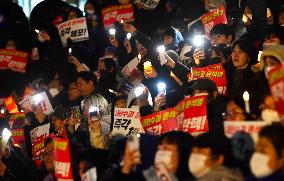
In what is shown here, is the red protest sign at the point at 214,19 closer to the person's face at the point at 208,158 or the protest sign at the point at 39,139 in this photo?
the protest sign at the point at 39,139

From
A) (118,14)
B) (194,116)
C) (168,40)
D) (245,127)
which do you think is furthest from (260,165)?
(118,14)

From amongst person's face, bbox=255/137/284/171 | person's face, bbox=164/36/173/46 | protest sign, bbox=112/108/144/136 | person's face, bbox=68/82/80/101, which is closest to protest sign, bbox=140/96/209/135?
protest sign, bbox=112/108/144/136

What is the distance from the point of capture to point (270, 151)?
5.60 meters

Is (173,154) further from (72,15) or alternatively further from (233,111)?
(72,15)

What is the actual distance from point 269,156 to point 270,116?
0.62m

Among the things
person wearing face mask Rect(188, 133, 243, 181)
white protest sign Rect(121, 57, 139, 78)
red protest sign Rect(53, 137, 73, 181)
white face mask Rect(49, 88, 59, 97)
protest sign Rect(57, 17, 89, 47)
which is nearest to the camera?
person wearing face mask Rect(188, 133, 243, 181)

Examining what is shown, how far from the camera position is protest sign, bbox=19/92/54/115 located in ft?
36.3

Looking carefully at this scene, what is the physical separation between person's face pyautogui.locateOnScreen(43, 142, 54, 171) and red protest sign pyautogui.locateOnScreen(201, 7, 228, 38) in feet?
11.9

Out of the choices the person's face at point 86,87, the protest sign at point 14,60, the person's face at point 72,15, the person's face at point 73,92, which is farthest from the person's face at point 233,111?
the person's face at point 72,15

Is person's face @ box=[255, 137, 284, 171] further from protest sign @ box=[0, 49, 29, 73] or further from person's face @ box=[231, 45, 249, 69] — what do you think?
protest sign @ box=[0, 49, 29, 73]

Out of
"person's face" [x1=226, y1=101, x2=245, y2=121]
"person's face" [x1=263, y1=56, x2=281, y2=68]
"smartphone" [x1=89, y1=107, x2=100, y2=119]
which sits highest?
"person's face" [x1=263, y1=56, x2=281, y2=68]

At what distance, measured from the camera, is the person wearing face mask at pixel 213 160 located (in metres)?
6.05

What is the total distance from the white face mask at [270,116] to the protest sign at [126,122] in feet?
9.77

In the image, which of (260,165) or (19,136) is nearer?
(260,165)
